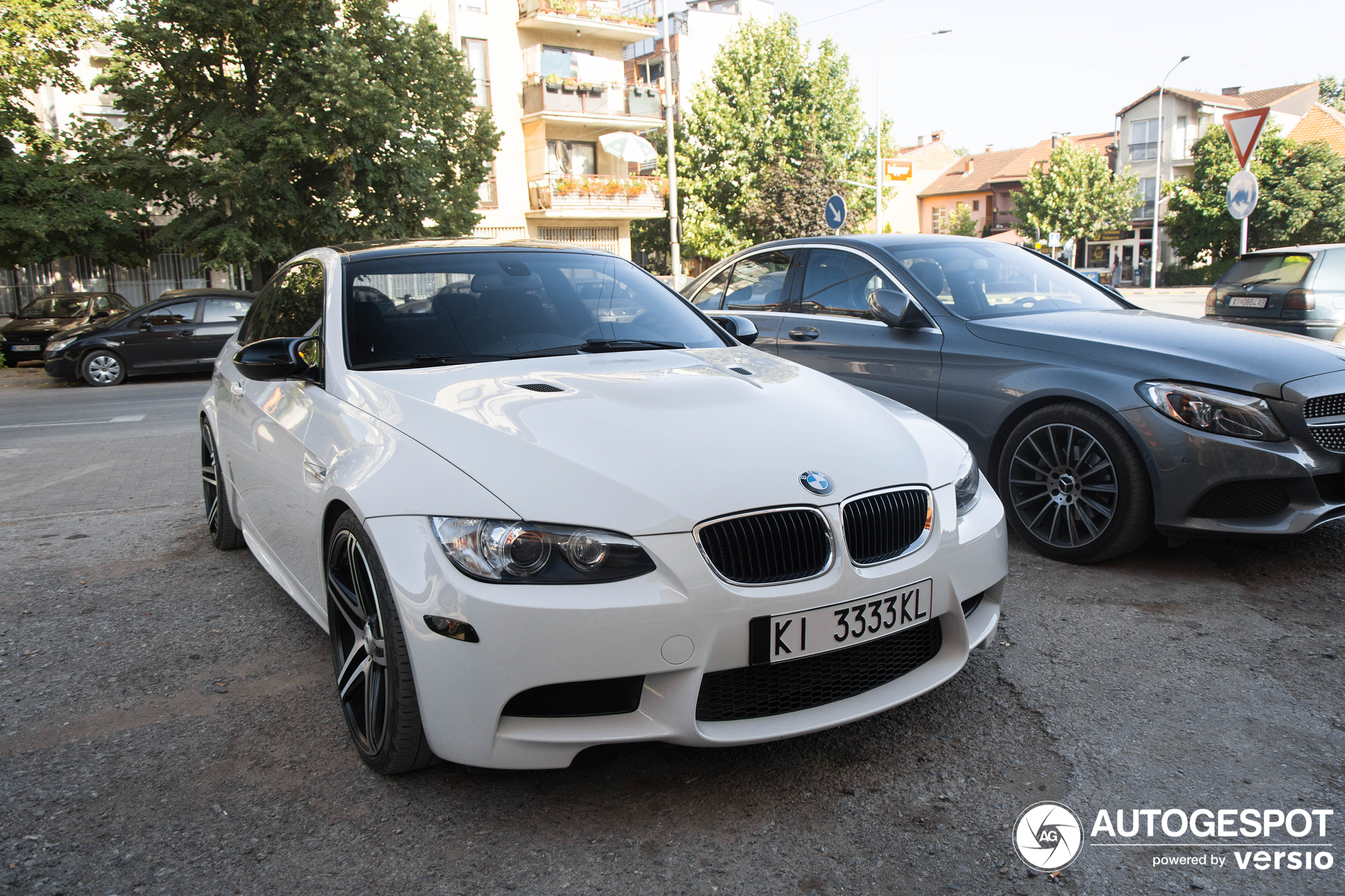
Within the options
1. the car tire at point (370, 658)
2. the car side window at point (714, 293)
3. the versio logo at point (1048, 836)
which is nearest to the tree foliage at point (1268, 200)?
the car side window at point (714, 293)

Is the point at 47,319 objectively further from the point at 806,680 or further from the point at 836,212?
the point at 806,680

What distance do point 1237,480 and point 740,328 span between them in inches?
83.3

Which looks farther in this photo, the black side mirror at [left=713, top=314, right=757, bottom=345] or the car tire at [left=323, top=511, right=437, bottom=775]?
the black side mirror at [left=713, top=314, right=757, bottom=345]

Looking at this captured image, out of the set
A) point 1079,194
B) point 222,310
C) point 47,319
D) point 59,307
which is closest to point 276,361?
point 222,310

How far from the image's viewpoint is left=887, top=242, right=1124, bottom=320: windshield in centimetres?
525

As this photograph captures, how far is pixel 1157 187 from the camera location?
163 feet

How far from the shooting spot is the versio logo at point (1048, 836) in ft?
7.59

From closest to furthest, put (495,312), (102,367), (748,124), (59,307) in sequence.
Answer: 1. (495,312)
2. (102,367)
3. (59,307)
4. (748,124)

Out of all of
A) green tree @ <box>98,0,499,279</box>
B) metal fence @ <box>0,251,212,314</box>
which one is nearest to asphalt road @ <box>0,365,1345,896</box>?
green tree @ <box>98,0,499,279</box>

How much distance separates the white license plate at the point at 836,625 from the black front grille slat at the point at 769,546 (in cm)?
10

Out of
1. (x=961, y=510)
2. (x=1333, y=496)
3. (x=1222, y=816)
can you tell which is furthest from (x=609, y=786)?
(x=1333, y=496)

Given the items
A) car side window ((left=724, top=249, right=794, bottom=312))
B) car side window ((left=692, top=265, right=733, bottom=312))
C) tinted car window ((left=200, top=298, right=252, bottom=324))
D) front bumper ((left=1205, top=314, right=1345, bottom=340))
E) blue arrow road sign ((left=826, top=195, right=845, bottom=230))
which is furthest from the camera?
blue arrow road sign ((left=826, top=195, right=845, bottom=230))

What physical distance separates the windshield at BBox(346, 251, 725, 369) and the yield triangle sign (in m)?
9.30

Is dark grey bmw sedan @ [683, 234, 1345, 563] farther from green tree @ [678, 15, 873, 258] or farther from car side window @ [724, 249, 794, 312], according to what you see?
green tree @ [678, 15, 873, 258]
